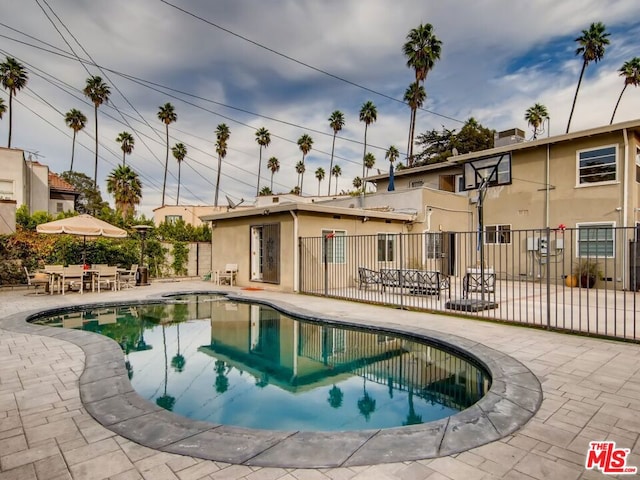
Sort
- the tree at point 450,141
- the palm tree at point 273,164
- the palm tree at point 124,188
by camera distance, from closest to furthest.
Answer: the palm tree at point 124,188, the tree at point 450,141, the palm tree at point 273,164

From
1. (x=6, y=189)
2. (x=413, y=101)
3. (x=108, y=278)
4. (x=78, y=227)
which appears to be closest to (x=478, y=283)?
(x=78, y=227)

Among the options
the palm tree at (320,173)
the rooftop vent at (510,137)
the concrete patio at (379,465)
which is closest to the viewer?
the concrete patio at (379,465)

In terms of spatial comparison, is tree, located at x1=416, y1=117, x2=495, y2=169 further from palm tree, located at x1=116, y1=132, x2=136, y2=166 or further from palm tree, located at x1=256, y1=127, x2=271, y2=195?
palm tree, located at x1=116, y1=132, x2=136, y2=166

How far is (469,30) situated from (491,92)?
7.41 meters

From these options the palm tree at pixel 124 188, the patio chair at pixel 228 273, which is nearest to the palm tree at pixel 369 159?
the palm tree at pixel 124 188

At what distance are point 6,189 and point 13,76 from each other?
36.6ft

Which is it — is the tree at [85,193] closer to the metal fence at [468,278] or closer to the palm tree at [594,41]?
the metal fence at [468,278]

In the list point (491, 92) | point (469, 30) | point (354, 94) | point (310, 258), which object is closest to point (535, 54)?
point (491, 92)

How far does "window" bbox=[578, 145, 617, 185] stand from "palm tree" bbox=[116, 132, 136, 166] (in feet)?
112

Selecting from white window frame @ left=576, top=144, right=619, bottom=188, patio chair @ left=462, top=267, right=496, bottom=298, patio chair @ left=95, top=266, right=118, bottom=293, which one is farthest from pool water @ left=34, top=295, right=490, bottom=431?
white window frame @ left=576, top=144, right=619, bottom=188

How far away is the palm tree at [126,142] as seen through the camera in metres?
32.3

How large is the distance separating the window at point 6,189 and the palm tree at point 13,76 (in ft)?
33.5

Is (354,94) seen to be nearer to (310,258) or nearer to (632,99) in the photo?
(310,258)

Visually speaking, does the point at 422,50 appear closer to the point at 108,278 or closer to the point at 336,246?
the point at 336,246
